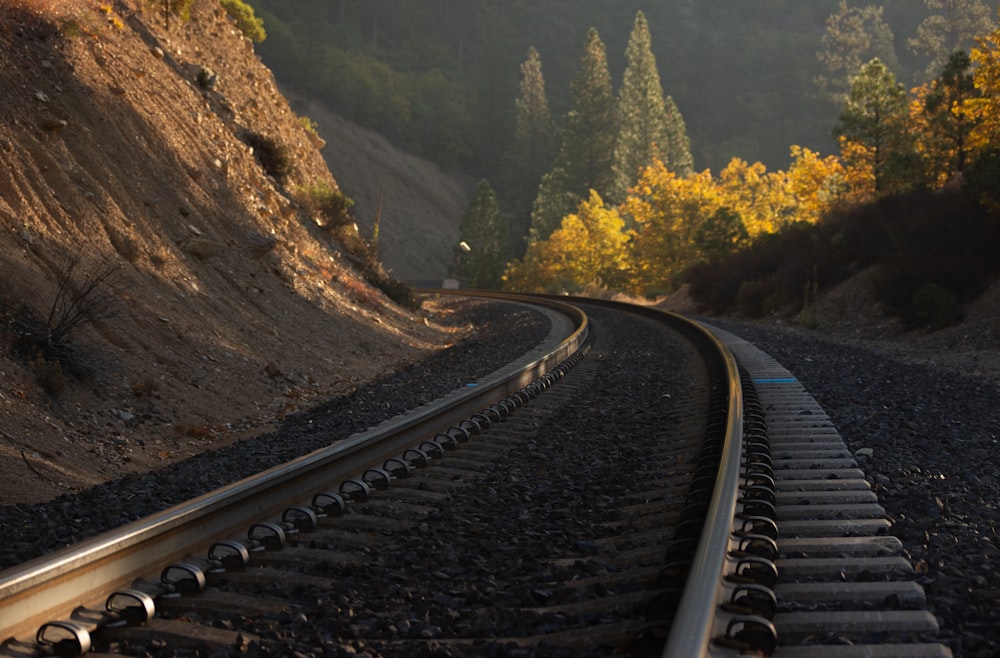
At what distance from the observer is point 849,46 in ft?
526

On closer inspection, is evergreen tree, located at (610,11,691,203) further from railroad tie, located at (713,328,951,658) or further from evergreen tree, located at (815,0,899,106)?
railroad tie, located at (713,328,951,658)

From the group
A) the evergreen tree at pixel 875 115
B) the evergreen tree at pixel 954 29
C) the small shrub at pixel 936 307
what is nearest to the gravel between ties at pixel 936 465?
the small shrub at pixel 936 307

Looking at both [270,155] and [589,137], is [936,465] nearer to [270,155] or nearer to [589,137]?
[270,155]

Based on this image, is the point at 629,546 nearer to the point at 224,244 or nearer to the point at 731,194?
the point at 224,244

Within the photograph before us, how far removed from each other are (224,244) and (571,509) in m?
10.3

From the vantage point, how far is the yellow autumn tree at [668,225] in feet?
190

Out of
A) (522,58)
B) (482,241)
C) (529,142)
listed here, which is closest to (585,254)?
(482,241)

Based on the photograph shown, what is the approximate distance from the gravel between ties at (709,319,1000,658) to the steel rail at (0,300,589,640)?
3.03 metres

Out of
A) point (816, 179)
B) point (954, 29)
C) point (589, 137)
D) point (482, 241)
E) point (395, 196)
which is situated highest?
point (954, 29)

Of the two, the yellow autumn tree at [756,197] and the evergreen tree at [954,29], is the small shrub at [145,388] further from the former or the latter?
Result: the evergreen tree at [954,29]

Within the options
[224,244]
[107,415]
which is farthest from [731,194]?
[107,415]

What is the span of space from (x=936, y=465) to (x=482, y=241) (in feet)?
265

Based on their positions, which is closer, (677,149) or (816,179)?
(816,179)

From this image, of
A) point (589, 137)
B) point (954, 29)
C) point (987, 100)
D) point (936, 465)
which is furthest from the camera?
point (954, 29)
